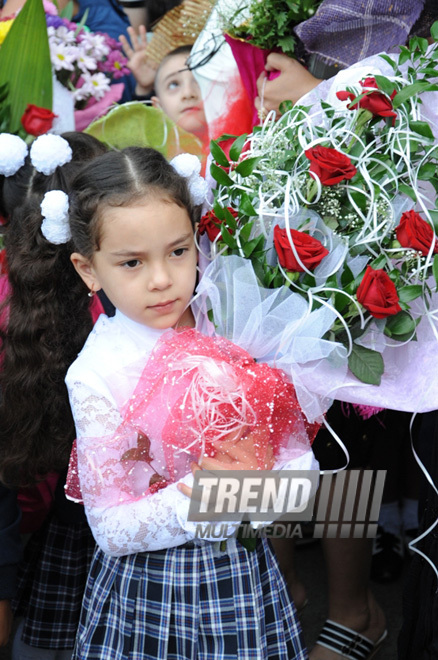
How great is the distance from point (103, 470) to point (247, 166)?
0.62 meters

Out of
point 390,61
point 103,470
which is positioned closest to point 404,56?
point 390,61

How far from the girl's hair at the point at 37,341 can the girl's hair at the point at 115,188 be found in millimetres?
179

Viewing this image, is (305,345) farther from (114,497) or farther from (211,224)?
(114,497)

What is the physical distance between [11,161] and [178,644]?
1151 millimetres

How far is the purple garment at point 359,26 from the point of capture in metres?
1.84

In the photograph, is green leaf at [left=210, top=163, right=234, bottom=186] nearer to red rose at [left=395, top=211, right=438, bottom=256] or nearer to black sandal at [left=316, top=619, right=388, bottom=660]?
red rose at [left=395, top=211, right=438, bottom=256]

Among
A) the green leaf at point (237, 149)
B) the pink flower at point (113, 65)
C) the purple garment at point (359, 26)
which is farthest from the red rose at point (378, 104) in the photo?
the pink flower at point (113, 65)

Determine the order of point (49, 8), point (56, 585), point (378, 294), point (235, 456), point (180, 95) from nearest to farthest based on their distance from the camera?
point (378, 294) → point (235, 456) → point (56, 585) → point (49, 8) → point (180, 95)

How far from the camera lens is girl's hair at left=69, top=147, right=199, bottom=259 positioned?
1.44 meters

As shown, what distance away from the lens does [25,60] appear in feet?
7.60

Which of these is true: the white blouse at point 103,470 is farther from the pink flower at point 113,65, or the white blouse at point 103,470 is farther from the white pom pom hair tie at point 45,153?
the pink flower at point 113,65

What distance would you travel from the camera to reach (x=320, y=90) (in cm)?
161

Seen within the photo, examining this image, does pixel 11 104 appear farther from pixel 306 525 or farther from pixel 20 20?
pixel 306 525

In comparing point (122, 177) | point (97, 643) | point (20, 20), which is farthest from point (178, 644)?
point (20, 20)
